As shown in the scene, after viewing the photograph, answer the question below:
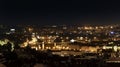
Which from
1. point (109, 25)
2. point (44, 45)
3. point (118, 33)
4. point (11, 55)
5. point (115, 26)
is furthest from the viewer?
point (109, 25)

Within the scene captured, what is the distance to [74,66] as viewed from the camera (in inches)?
1000

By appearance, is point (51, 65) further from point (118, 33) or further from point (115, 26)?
point (115, 26)

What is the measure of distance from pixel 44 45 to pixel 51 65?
29561mm

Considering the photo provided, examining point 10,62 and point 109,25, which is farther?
point 109,25

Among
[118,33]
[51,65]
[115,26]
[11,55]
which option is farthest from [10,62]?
[115,26]

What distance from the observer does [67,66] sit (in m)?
25.0

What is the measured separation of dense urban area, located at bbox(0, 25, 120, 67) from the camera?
25.9 metres

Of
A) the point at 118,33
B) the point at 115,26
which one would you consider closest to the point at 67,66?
the point at 118,33

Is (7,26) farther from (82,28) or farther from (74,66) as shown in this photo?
(74,66)

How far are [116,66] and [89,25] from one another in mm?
83250

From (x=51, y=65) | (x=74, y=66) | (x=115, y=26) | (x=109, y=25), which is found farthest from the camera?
(x=109, y=25)

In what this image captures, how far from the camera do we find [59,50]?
153ft

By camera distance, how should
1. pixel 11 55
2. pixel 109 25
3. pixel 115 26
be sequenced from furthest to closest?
pixel 109 25 → pixel 115 26 → pixel 11 55

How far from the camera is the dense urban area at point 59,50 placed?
1021 inches
